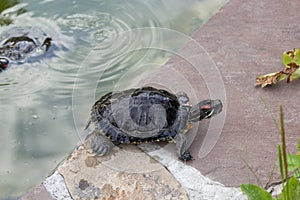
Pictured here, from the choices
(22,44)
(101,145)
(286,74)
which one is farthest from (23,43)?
(286,74)

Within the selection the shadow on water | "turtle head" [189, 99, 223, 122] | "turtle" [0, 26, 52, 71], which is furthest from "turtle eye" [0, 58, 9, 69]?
"turtle head" [189, 99, 223, 122]

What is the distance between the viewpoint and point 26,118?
11.7 feet

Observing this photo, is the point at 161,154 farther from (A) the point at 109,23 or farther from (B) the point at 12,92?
(A) the point at 109,23

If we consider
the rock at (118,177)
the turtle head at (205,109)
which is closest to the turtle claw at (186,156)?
the rock at (118,177)

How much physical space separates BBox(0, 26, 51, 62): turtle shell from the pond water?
0.06 meters

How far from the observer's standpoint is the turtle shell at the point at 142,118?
287cm

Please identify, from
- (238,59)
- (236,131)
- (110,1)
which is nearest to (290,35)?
(238,59)

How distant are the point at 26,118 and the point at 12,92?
1.12ft

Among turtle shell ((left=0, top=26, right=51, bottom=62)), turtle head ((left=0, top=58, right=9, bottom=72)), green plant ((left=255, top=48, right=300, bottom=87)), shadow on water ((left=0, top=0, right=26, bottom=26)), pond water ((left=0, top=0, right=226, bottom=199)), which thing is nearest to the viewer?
green plant ((left=255, top=48, right=300, bottom=87))

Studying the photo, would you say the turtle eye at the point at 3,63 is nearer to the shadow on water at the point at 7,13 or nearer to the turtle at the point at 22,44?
the turtle at the point at 22,44

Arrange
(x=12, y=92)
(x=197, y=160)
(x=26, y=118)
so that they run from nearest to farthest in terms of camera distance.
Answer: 1. (x=197, y=160)
2. (x=26, y=118)
3. (x=12, y=92)

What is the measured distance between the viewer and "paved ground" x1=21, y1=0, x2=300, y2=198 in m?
2.77

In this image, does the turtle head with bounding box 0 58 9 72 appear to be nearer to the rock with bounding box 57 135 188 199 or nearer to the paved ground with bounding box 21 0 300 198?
the paved ground with bounding box 21 0 300 198

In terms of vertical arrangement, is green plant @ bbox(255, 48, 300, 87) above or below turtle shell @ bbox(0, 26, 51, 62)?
above
